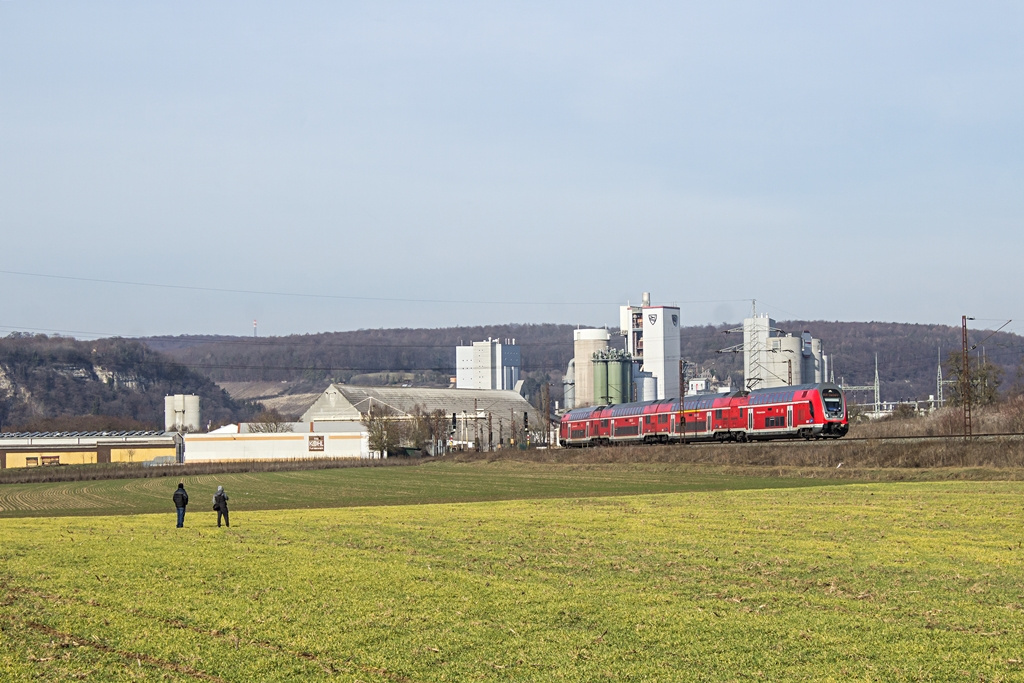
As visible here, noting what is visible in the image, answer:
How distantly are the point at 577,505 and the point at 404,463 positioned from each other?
72549mm

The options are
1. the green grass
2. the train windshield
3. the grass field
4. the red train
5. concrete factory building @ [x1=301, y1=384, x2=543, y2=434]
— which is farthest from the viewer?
concrete factory building @ [x1=301, y1=384, x2=543, y2=434]

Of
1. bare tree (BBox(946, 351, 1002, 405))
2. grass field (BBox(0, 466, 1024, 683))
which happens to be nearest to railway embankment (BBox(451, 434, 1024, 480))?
grass field (BBox(0, 466, 1024, 683))

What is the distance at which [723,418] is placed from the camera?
8912cm

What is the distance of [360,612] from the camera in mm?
20203

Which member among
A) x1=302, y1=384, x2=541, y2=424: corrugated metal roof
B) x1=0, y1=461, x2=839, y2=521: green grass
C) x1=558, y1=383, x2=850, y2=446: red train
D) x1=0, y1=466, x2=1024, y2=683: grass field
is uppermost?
x1=302, y1=384, x2=541, y2=424: corrugated metal roof

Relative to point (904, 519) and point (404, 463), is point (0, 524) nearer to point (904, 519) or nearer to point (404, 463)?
point (904, 519)

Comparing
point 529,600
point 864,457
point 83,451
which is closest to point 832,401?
point 864,457

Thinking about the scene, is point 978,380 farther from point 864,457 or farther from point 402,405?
point 402,405

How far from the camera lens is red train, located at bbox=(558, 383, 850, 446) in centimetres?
7938

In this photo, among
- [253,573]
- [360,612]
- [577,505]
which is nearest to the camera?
[360,612]

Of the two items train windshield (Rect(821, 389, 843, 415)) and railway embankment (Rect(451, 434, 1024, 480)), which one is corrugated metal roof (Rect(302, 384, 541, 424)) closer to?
railway embankment (Rect(451, 434, 1024, 480))

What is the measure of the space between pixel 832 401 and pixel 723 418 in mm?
11652

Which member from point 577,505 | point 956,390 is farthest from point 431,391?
point 577,505

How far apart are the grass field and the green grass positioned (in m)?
18.2
